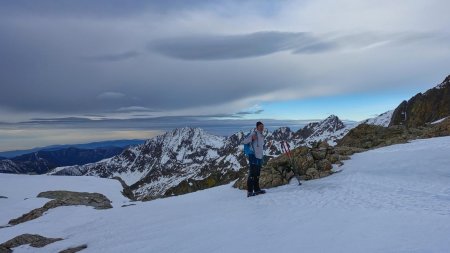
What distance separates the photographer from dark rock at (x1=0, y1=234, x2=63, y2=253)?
17656 mm

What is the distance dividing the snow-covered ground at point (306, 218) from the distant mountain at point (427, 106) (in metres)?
106

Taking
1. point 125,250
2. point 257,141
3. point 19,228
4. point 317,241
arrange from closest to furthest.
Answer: point 317,241, point 125,250, point 257,141, point 19,228

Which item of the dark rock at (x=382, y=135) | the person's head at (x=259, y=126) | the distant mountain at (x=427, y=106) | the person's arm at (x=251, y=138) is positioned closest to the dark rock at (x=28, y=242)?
the person's arm at (x=251, y=138)

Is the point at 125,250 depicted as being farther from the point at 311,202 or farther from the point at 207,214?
the point at 311,202

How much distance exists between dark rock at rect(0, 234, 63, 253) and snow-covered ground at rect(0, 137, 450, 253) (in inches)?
18.1

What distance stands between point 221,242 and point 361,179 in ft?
36.4

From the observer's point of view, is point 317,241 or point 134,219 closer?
point 317,241

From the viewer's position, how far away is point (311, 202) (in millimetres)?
16078

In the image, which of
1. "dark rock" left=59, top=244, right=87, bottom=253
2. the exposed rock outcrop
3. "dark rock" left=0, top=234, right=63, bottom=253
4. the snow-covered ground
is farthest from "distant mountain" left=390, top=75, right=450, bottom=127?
"dark rock" left=59, top=244, right=87, bottom=253

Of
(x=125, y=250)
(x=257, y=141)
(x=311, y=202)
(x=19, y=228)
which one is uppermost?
(x=257, y=141)

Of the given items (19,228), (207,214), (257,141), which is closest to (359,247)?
→ (207,214)

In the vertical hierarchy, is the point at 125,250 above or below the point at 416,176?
below

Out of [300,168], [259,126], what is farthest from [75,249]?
[300,168]

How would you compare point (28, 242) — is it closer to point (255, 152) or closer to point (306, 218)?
point (255, 152)
